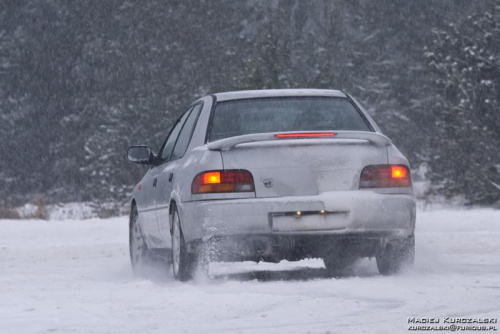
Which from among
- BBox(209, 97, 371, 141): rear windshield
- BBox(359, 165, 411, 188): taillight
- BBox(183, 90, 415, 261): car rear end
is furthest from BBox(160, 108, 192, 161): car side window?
BBox(359, 165, 411, 188): taillight

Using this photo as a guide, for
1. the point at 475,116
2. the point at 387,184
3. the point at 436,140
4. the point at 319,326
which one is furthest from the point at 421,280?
the point at 436,140

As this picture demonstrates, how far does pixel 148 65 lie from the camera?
2530 inches

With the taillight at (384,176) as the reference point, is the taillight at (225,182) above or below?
above

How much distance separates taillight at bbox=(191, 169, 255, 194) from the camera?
8344 mm

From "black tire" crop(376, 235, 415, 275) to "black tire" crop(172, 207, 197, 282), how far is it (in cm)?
153

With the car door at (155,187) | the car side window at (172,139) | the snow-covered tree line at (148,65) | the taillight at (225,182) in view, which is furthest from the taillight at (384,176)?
the snow-covered tree line at (148,65)

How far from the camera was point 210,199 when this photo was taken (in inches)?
328

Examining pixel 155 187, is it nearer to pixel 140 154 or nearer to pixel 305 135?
pixel 140 154

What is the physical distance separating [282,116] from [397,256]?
147cm

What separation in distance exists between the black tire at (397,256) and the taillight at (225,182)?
1331 millimetres

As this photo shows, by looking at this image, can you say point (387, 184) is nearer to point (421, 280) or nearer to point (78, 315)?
point (421, 280)

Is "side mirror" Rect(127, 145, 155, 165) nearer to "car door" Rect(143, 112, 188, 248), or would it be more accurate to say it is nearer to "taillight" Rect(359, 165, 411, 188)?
"car door" Rect(143, 112, 188, 248)

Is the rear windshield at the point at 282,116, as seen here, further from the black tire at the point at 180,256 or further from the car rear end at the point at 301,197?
the black tire at the point at 180,256

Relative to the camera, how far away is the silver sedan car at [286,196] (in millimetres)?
8281
